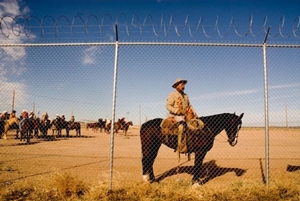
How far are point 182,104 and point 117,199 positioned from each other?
3012 millimetres

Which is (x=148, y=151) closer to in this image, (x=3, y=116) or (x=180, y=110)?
(x=180, y=110)

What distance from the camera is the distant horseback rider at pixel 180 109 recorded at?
6355mm

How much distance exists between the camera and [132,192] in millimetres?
5238

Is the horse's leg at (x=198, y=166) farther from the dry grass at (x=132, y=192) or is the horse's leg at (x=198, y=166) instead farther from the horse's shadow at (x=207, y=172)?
the horse's shadow at (x=207, y=172)

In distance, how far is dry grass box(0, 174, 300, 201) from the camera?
5.10 metres

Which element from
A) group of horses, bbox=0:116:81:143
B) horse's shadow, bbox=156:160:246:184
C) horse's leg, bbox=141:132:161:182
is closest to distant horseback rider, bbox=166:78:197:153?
horse's leg, bbox=141:132:161:182

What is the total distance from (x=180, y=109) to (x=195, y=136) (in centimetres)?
82

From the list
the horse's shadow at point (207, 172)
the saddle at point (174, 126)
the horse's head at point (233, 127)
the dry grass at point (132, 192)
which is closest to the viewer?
the dry grass at point (132, 192)

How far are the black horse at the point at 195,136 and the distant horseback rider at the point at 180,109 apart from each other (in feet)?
0.73

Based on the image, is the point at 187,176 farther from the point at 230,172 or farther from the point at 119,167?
the point at 119,167

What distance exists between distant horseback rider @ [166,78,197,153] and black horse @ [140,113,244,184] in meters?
0.22

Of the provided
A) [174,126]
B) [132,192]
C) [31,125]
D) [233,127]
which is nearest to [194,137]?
[174,126]

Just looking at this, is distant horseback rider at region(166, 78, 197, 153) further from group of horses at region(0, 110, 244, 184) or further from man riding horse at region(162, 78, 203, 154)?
group of horses at region(0, 110, 244, 184)

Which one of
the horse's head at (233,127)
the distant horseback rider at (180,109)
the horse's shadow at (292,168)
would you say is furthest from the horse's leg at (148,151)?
the horse's shadow at (292,168)
